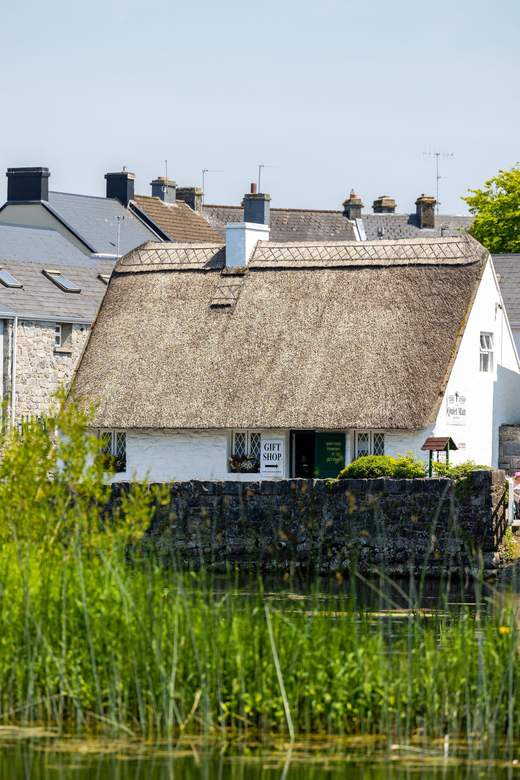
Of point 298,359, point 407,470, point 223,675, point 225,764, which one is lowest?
point 225,764

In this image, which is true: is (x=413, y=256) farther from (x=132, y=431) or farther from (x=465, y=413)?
(x=132, y=431)

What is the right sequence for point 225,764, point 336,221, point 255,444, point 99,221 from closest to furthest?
1. point 225,764
2. point 255,444
3. point 99,221
4. point 336,221

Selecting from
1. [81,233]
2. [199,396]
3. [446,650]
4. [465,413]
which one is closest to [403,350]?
[465,413]

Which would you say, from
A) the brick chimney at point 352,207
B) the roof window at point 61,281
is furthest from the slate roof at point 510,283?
the brick chimney at point 352,207

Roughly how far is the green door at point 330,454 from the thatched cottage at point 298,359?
0.02m

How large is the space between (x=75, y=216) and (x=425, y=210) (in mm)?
20062

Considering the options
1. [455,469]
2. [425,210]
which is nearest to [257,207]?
[425,210]

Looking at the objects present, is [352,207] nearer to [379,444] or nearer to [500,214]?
[500,214]

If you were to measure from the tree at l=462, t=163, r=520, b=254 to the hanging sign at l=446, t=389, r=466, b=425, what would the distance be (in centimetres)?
1902

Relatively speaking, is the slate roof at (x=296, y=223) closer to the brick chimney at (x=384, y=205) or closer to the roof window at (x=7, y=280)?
the brick chimney at (x=384, y=205)

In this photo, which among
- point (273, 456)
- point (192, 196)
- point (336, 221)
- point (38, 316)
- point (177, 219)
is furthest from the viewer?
point (336, 221)

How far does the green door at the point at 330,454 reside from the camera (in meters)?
24.6

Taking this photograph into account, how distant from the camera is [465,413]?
25203mm

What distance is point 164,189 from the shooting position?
1954 inches
